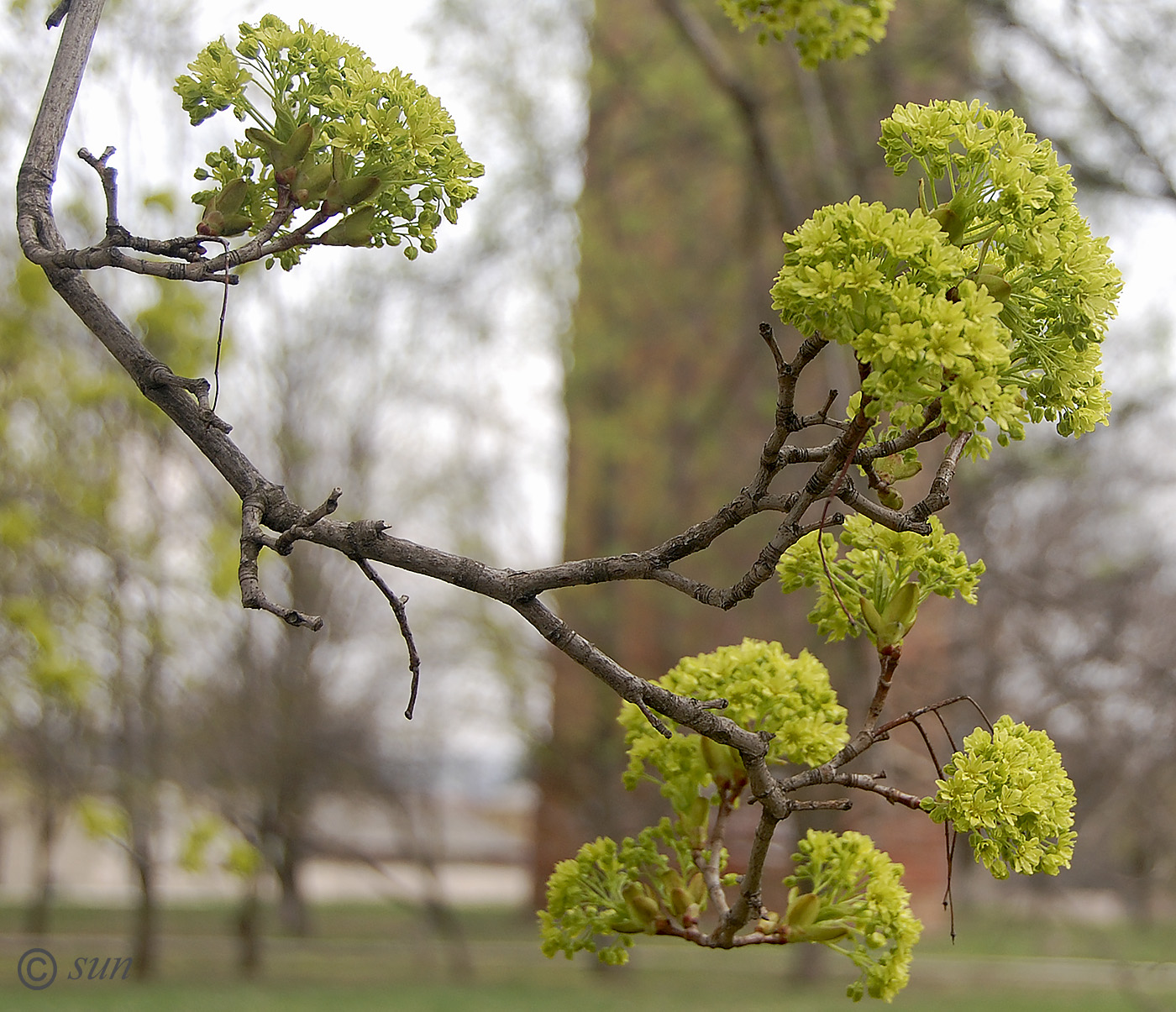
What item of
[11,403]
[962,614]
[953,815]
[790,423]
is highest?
[11,403]

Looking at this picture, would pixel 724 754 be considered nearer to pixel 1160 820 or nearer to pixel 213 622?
pixel 213 622

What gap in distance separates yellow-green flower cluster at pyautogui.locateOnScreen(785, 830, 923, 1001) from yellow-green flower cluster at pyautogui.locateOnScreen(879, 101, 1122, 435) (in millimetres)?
352

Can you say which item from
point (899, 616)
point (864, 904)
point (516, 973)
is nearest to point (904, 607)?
point (899, 616)

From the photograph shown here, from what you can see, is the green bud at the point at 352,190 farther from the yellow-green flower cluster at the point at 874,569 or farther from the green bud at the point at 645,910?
the green bud at the point at 645,910

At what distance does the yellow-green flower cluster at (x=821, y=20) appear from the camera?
1094 mm

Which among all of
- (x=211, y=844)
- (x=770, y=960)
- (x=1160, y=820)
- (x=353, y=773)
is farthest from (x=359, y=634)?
(x=1160, y=820)

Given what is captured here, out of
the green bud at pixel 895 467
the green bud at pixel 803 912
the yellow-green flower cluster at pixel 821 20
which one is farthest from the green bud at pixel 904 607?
the yellow-green flower cluster at pixel 821 20

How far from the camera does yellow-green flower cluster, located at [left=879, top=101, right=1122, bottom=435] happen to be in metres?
0.73

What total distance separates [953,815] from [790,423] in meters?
0.28

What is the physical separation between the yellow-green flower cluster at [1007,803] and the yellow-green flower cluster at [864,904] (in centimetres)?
11

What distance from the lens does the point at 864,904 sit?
901 mm

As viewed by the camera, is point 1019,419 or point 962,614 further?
point 962,614

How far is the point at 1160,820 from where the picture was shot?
757cm

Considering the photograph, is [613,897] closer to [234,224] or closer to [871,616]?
[871,616]
